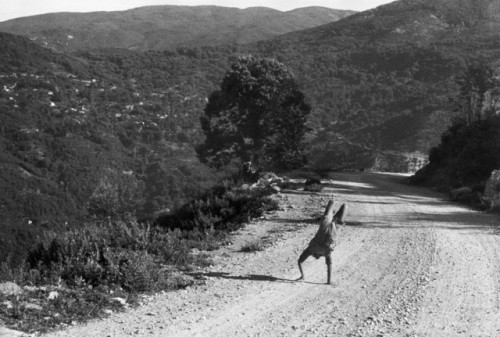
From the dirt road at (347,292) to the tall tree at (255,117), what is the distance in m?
19.7

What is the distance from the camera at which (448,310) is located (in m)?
7.56

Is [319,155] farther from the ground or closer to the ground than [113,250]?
closer to the ground

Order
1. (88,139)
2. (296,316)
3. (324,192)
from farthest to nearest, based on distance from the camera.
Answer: (88,139) < (324,192) < (296,316)

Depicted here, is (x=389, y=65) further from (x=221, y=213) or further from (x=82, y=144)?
(x=221, y=213)

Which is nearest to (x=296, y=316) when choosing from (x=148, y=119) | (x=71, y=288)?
(x=71, y=288)

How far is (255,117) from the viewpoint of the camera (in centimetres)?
3372

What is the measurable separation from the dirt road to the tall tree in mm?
19699

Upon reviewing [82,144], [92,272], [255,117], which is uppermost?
[255,117]

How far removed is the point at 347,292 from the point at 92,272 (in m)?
3.85

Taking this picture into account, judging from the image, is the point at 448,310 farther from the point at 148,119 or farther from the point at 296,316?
the point at 148,119

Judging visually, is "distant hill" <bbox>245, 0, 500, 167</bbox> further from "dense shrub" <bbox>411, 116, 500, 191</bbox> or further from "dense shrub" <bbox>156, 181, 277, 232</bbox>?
"dense shrub" <bbox>156, 181, 277, 232</bbox>

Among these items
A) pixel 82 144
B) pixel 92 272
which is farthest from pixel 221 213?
pixel 82 144

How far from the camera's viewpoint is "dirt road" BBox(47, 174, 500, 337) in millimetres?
6758

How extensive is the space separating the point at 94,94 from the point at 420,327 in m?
→ 91.0
